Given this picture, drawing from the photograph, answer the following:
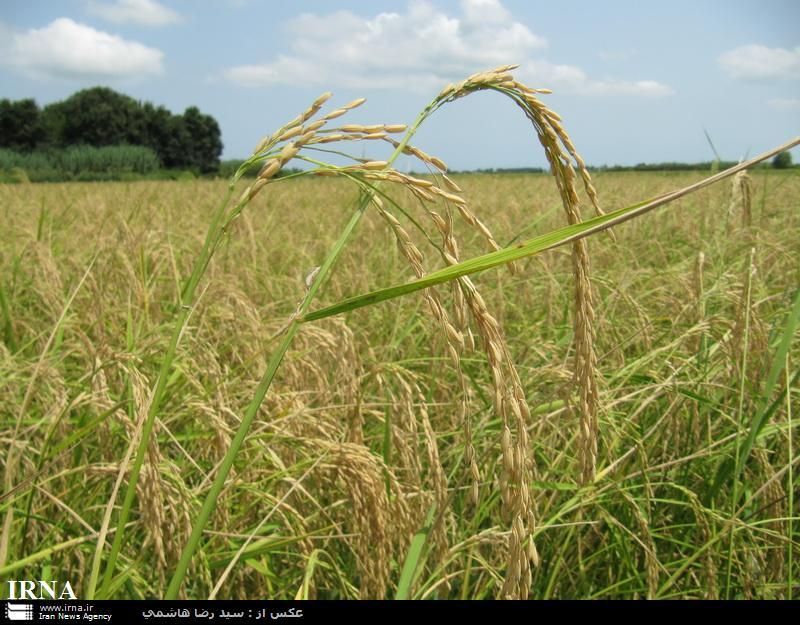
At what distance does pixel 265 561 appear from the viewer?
1479 mm

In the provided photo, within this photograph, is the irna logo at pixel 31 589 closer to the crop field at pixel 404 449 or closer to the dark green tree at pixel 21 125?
the crop field at pixel 404 449

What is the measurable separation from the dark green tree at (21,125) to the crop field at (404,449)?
193ft

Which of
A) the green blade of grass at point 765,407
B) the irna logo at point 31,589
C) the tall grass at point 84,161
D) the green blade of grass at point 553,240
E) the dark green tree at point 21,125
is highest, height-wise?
the dark green tree at point 21,125

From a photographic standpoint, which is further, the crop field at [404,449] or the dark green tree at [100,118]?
the dark green tree at [100,118]

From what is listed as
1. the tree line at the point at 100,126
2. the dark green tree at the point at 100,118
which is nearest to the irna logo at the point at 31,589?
the tree line at the point at 100,126

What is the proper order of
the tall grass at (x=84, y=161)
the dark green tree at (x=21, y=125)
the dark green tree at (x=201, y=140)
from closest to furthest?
1. the tall grass at (x=84, y=161)
2. the dark green tree at (x=21, y=125)
3. the dark green tree at (x=201, y=140)

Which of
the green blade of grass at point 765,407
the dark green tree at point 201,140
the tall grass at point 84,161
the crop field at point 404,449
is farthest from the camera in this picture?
the dark green tree at point 201,140

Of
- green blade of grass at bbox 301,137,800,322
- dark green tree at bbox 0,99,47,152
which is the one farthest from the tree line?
green blade of grass at bbox 301,137,800,322

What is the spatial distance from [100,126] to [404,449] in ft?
195

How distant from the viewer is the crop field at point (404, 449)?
28.6 inches

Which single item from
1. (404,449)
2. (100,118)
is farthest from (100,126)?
(404,449)

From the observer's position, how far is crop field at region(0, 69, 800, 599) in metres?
0.73
